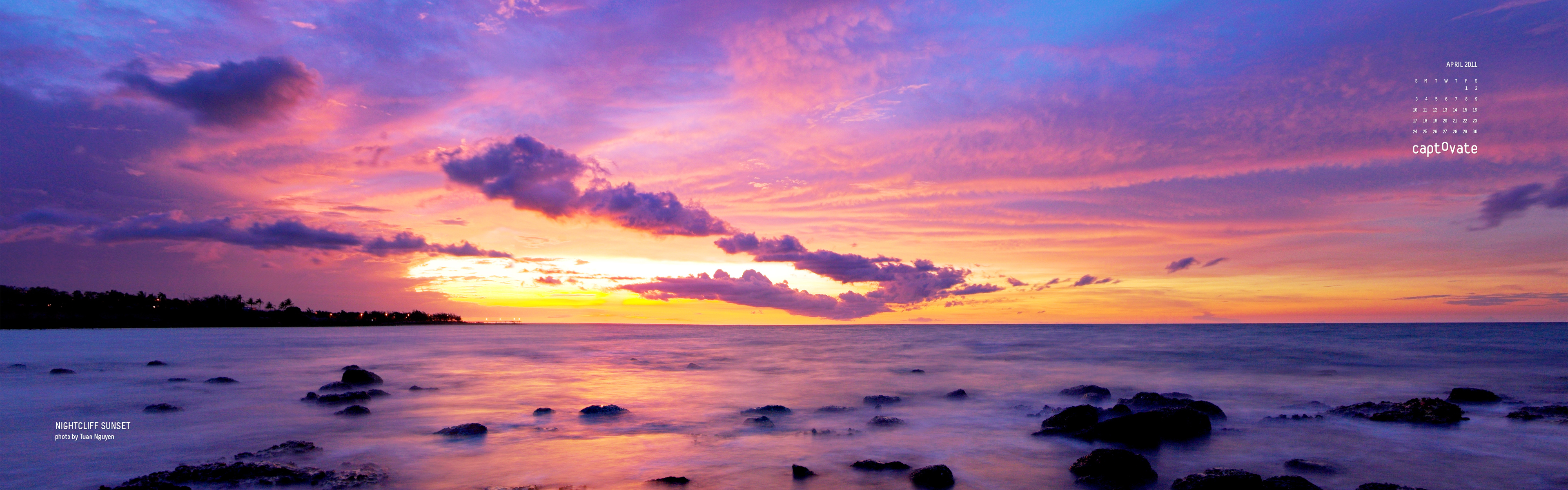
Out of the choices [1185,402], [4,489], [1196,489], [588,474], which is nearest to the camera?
[1196,489]

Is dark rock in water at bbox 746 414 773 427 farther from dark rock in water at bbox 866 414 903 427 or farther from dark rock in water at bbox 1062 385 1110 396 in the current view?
dark rock in water at bbox 1062 385 1110 396

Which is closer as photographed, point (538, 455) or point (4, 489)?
point (4, 489)

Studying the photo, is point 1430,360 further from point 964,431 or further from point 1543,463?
point 964,431

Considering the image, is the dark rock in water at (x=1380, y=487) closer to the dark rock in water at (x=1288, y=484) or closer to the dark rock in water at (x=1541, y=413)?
the dark rock in water at (x=1288, y=484)

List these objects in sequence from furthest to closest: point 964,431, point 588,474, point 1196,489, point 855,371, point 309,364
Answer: point 309,364, point 855,371, point 964,431, point 588,474, point 1196,489

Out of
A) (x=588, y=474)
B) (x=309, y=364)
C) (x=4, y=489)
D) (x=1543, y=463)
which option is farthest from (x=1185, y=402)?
(x=309, y=364)

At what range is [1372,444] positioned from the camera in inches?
480

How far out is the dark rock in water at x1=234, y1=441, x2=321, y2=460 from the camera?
34.6 feet

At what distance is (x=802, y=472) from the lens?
32.3 feet

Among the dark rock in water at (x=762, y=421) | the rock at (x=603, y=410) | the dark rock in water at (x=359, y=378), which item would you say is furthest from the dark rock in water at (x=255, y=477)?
the dark rock in water at (x=359, y=378)

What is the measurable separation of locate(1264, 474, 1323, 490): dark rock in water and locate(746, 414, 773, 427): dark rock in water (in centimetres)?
848

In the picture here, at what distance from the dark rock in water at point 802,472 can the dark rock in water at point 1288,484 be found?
5534mm

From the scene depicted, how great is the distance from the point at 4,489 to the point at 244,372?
20651 mm

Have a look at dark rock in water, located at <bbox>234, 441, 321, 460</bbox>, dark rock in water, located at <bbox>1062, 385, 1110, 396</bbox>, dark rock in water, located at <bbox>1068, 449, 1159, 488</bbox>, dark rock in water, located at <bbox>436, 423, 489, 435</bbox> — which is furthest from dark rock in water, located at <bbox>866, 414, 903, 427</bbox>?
dark rock in water, located at <bbox>234, 441, 321, 460</bbox>
